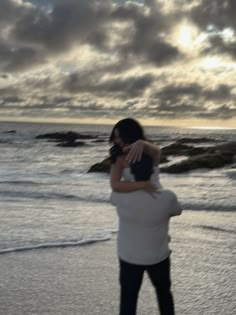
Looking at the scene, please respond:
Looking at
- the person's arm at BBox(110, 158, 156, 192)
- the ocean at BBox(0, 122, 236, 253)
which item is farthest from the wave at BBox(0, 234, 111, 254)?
the person's arm at BBox(110, 158, 156, 192)

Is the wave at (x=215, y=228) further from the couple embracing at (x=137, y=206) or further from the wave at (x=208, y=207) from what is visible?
the couple embracing at (x=137, y=206)

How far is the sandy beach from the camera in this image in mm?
5094

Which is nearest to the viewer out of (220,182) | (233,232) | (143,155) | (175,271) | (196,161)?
(143,155)

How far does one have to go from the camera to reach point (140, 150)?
3270 millimetres

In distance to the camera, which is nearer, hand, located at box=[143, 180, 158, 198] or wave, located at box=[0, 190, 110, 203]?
hand, located at box=[143, 180, 158, 198]

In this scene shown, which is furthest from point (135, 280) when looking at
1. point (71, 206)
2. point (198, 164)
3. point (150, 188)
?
point (198, 164)

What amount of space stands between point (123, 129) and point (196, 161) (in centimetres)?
2171

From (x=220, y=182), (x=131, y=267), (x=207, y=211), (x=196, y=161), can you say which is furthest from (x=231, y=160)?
(x=131, y=267)

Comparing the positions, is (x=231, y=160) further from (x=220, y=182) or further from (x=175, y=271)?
(x=175, y=271)

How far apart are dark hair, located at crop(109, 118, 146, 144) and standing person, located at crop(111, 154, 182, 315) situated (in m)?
0.17

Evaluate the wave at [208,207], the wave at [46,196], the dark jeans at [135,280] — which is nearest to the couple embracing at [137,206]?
the dark jeans at [135,280]

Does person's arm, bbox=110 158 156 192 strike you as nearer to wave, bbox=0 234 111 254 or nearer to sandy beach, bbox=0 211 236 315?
sandy beach, bbox=0 211 236 315

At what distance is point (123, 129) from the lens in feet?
11.3

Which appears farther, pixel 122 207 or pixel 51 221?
pixel 51 221
